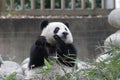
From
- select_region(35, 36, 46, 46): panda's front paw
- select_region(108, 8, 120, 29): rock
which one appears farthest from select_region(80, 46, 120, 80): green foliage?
select_region(108, 8, 120, 29): rock

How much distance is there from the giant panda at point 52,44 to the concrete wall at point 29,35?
225 cm

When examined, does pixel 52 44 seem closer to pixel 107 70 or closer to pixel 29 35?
pixel 29 35

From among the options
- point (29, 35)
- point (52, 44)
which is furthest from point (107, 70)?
point (29, 35)

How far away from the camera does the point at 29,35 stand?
755 centimetres

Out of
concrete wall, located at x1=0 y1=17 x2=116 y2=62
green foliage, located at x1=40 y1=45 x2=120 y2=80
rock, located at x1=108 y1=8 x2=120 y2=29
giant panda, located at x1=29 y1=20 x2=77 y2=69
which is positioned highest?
green foliage, located at x1=40 y1=45 x2=120 y2=80

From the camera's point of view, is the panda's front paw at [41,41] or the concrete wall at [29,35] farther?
the concrete wall at [29,35]

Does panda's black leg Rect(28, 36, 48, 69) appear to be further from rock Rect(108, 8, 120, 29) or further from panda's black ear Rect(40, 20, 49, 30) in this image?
rock Rect(108, 8, 120, 29)

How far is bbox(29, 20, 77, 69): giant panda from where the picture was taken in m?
4.73

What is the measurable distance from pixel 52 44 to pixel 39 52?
0.40m

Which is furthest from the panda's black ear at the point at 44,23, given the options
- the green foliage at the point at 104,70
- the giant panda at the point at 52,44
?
the green foliage at the point at 104,70

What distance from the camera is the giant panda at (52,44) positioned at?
4.73 m

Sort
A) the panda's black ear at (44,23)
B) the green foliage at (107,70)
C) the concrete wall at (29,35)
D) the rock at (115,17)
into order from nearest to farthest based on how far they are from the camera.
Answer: the green foliage at (107,70), the panda's black ear at (44,23), the rock at (115,17), the concrete wall at (29,35)

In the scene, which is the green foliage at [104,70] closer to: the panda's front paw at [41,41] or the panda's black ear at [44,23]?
the panda's front paw at [41,41]

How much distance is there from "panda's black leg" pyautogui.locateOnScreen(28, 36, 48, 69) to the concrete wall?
8.57 feet
